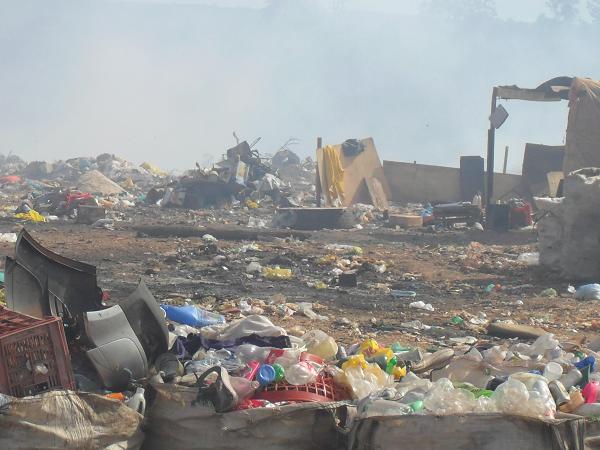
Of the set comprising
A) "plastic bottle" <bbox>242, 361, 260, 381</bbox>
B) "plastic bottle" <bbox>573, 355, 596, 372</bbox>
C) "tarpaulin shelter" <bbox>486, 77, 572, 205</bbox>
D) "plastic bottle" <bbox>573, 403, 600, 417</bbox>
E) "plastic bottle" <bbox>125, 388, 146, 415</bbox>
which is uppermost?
"tarpaulin shelter" <bbox>486, 77, 572, 205</bbox>

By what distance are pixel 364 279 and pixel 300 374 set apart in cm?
609

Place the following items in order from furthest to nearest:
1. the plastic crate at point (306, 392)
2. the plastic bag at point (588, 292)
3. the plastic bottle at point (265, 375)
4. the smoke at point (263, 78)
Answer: the smoke at point (263, 78) → the plastic bag at point (588, 292) → the plastic bottle at point (265, 375) → the plastic crate at point (306, 392)

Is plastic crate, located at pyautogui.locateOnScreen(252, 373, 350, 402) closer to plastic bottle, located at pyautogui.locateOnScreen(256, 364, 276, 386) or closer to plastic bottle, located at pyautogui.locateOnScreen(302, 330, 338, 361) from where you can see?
plastic bottle, located at pyautogui.locateOnScreen(256, 364, 276, 386)

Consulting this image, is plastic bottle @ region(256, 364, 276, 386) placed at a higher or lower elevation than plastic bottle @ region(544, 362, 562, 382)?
higher

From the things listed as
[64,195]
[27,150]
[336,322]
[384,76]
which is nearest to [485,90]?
[384,76]

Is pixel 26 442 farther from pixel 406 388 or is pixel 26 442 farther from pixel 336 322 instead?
pixel 336 322

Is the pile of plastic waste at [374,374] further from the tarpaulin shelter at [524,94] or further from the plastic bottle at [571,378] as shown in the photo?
the tarpaulin shelter at [524,94]

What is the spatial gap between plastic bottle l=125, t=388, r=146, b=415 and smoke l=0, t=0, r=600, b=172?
38.8 meters

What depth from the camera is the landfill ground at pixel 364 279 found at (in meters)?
7.62

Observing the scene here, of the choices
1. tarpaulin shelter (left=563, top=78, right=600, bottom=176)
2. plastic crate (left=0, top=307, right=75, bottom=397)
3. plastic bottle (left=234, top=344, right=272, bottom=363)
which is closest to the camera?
plastic crate (left=0, top=307, right=75, bottom=397)

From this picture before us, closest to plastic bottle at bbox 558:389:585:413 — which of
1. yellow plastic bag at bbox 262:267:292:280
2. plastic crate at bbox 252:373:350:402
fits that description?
plastic crate at bbox 252:373:350:402

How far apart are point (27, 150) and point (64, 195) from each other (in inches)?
1193

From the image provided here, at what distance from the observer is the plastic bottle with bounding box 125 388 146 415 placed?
3969mm

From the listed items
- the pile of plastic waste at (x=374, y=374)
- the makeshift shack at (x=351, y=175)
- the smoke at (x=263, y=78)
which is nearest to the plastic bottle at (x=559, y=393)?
the pile of plastic waste at (x=374, y=374)
